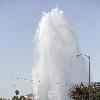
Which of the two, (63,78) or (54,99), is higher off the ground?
(63,78)

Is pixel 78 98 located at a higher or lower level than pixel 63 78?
lower

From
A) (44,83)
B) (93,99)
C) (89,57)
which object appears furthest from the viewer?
(44,83)

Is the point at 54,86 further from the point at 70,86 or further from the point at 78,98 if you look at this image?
the point at 78,98

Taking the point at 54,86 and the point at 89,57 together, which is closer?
the point at 89,57

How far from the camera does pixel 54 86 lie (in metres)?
76.5

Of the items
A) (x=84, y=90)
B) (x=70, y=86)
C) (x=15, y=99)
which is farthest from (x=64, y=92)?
(x=15, y=99)

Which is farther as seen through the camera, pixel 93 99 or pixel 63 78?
pixel 63 78

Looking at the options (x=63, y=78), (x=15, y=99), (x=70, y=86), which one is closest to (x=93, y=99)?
(x=70, y=86)

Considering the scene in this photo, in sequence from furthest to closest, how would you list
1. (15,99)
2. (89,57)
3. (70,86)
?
(15,99) → (70,86) → (89,57)

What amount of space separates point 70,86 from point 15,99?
6483 cm

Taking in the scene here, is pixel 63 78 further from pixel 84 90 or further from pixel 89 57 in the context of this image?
pixel 89 57

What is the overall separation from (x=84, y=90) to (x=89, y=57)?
1530cm

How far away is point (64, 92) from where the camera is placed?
2931 inches

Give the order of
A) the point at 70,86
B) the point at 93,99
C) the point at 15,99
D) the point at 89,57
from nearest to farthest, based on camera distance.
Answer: the point at 89,57 < the point at 93,99 < the point at 70,86 < the point at 15,99
